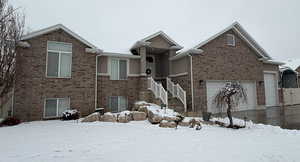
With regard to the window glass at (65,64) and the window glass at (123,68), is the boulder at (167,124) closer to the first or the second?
the window glass at (123,68)

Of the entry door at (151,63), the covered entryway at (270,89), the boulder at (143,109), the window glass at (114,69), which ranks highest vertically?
the entry door at (151,63)

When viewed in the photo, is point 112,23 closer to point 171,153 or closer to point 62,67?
point 62,67

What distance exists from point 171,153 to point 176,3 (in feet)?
127

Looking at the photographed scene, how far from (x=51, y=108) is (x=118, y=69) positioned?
17.2ft

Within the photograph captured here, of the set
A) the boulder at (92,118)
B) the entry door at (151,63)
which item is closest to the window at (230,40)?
the entry door at (151,63)

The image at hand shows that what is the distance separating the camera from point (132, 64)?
1374 cm

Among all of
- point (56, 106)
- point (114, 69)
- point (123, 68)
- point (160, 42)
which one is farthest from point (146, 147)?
point (160, 42)

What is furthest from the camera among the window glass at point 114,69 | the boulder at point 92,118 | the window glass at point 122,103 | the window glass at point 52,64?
the window glass at point 114,69

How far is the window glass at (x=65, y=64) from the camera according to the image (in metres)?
A: 11.1

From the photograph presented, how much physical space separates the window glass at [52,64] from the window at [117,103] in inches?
161

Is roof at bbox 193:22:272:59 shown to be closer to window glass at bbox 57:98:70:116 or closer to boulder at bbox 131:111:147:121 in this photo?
boulder at bbox 131:111:147:121

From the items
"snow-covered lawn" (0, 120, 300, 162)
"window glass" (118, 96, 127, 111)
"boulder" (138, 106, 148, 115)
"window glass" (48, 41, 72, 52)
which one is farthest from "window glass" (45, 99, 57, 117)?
"boulder" (138, 106, 148, 115)

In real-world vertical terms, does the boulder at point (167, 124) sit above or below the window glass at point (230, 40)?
below

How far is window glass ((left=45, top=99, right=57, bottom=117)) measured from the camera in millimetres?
10492
